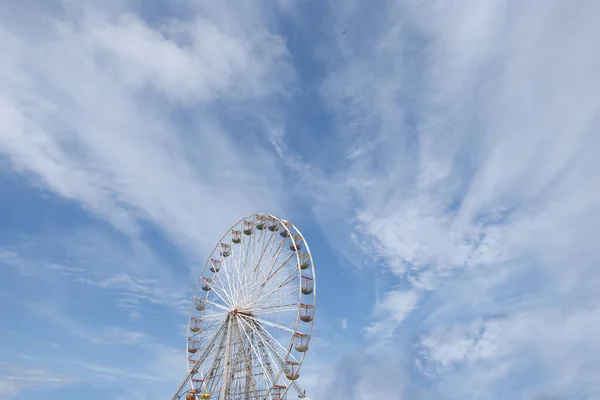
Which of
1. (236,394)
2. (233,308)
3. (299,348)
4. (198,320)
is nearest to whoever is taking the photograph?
(299,348)

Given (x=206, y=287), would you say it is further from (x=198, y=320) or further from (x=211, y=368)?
(x=211, y=368)

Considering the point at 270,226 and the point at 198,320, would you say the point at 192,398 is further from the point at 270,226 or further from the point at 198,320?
the point at 270,226

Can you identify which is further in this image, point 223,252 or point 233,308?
point 223,252

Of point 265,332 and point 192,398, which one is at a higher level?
point 265,332

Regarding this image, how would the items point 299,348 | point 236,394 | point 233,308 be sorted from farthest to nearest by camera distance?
1. point 233,308
2. point 236,394
3. point 299,348

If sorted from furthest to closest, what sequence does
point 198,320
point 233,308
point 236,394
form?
1. point 198,320
2. point 233,308
3. point 236,394

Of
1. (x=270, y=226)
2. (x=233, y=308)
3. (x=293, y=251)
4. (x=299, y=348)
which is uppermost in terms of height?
(x=270, y=226)

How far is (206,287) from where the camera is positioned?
241 feet

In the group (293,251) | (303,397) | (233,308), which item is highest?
(293,251)

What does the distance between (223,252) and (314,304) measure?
805 inches

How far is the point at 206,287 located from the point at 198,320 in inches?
190

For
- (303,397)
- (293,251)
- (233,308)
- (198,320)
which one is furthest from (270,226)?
(303,397)

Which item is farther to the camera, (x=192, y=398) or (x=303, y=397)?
(x=192, y=398)

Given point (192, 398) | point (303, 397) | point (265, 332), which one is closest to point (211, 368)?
point (192, 398)
